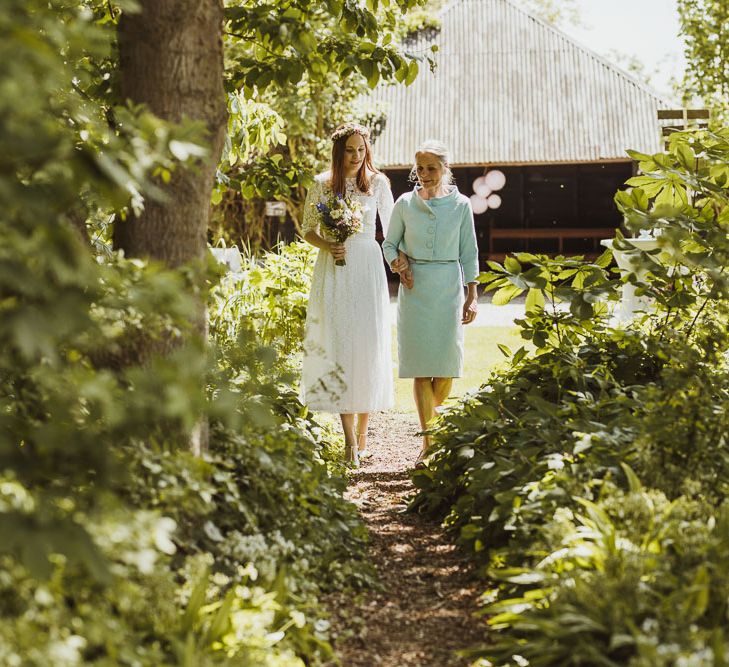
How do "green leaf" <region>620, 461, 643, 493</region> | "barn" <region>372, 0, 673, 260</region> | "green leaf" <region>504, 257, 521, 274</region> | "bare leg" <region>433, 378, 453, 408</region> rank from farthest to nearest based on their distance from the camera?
"barn" <region>372, 0, 673, 260</region>, "bare leg" <region>433, 378, 453, 408</region>, "green leaf" <region>504, 257, 521, 274</region>, "green leaf" <region>620, 461, 643, 493</region>

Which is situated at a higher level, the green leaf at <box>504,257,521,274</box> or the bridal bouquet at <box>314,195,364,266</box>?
the bridal bouquet at <box>314,195,364,266</box>

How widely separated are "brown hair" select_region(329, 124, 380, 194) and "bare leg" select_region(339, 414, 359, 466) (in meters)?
1.36

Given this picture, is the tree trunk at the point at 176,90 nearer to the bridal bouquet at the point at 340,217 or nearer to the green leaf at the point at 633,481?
the green leaf at the point at 633,481

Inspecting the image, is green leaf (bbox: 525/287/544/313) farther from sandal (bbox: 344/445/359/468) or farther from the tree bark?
the tree bark

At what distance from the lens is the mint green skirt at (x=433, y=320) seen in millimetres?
5734

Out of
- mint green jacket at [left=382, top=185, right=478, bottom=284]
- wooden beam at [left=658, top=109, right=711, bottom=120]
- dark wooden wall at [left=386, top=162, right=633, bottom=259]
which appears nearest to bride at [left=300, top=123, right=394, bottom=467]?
mint green jacket at [left=382, top=185, right=478, bottom=284]

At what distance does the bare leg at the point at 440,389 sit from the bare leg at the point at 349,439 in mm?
555

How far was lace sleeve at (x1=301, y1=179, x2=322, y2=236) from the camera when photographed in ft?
18.7

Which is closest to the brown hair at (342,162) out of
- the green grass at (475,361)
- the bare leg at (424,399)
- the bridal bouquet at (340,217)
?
the bridal bouquet at (340,217)

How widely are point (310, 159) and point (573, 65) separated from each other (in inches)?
282

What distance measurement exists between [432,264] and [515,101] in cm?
1591

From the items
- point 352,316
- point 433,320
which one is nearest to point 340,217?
point 352,316

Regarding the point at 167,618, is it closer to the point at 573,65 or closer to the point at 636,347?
the point at 636,347

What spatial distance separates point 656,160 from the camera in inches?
175
